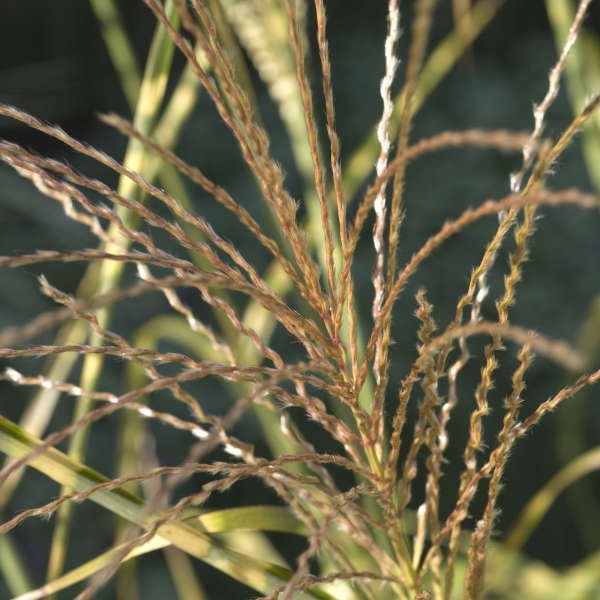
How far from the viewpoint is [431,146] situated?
0.99 feet

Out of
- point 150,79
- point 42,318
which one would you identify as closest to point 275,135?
point 150,79

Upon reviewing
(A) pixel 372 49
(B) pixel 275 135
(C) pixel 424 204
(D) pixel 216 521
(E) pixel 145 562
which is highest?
(A) pixel 372 49

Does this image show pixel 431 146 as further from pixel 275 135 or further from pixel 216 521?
pixel 275 135

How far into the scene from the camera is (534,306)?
1.77m

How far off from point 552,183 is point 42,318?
70.4 inches

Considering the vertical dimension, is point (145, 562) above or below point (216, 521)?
above

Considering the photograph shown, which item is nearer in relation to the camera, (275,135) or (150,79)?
(150,79)

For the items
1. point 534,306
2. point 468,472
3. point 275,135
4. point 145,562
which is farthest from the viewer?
point 275,135

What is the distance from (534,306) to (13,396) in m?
1.14

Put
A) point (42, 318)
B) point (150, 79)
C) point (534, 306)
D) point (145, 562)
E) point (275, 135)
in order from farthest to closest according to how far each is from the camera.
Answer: point (275, 135)
point (534, 306)
point (145, 562)
point (150, 79)
point (42, 318)

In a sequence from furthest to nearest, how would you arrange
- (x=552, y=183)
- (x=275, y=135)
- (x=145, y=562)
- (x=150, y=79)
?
(x=275, y=135), (x=552, y=183), (x=145, y=562), (x=150, y=79)

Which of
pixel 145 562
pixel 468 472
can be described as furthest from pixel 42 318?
pixel 145 562

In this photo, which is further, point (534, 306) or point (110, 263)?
point (534, 306)

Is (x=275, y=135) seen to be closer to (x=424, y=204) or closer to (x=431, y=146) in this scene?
(x=424, y=204)
